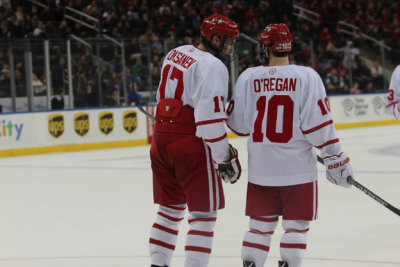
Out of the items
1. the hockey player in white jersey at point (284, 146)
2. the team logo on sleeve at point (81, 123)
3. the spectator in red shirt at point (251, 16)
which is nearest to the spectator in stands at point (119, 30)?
the team logo on sleeve at point (81, 123)

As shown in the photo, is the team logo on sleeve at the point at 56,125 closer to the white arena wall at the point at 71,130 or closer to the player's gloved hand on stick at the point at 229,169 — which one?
the white arena wall at the point at 71,130

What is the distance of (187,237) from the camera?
2.79m

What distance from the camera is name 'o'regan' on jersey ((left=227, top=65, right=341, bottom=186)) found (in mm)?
2656

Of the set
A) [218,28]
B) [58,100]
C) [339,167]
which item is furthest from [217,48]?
[58,100]

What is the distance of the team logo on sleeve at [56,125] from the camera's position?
10609mm

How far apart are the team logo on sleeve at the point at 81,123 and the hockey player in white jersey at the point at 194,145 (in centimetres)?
810

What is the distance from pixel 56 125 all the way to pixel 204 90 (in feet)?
27.3

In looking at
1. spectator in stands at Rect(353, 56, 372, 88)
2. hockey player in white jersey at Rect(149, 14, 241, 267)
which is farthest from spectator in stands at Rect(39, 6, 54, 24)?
hockey player in white jersey at Rect(149, 14, 241, 267)

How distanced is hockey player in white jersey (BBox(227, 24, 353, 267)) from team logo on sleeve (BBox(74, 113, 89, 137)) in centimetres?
839

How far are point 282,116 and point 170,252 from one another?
85 cm

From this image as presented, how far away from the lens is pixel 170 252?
2.92m

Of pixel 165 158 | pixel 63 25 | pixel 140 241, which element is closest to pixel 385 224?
pixel 140 241

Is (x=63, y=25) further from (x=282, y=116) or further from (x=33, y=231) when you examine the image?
(x=282, y=116)

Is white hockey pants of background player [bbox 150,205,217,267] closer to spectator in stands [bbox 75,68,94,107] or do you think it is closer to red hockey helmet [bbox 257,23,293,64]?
red hockey helmet [bbox 257,23,293,64]
